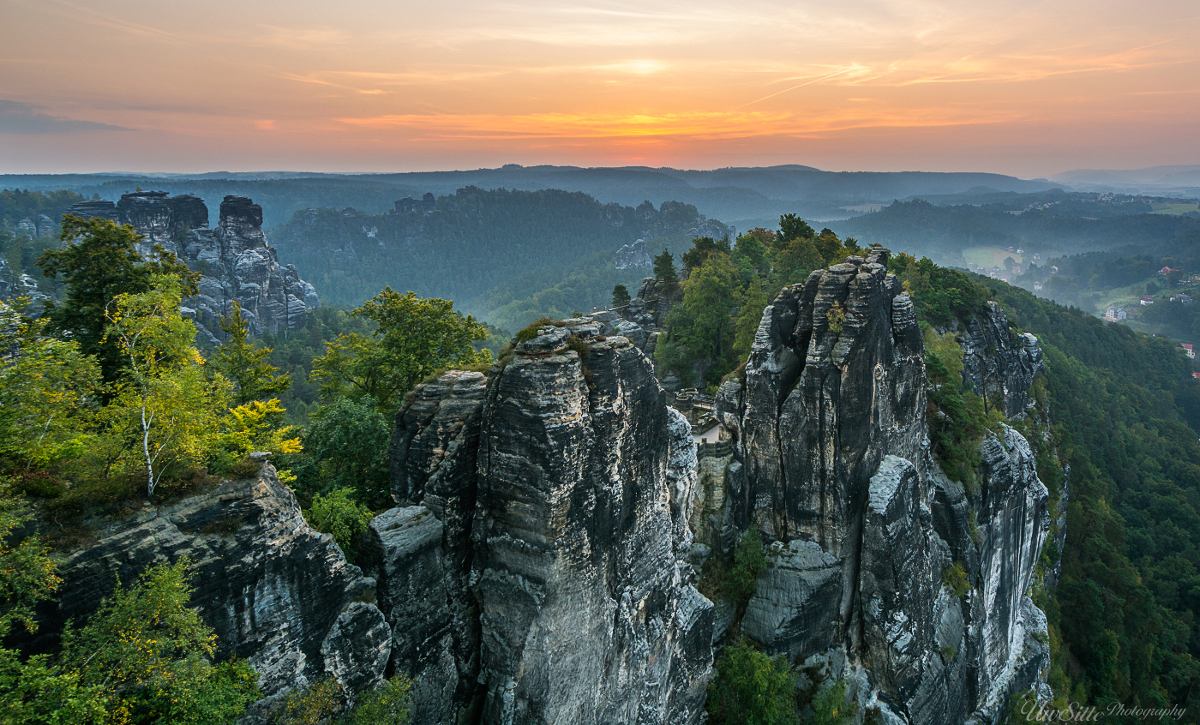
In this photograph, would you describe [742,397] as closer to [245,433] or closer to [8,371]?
[245,433]

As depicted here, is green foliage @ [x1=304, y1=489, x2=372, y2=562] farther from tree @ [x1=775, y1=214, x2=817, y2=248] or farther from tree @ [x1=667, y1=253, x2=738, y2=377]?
tree @ [x1=775, y1=214, x2=817, y2=248]

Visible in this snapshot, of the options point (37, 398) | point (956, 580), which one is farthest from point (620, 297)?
point (37, 398)

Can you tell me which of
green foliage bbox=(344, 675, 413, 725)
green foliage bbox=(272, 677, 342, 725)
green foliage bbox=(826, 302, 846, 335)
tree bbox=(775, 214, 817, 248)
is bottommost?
green foliage bbox=(344, 675, 413, 725)

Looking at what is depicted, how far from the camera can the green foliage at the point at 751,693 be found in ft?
79.2

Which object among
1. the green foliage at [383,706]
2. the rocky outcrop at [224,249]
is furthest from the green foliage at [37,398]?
the rocky outcrop at [224,249]

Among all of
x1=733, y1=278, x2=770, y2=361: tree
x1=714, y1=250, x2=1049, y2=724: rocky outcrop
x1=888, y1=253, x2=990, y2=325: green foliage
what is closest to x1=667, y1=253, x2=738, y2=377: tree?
x1=733, y1=278, x2=770, y2=361: tree

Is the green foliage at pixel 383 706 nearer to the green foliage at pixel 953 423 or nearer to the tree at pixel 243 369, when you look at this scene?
the tree at pixel 243 369

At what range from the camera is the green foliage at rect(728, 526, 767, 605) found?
29.0m

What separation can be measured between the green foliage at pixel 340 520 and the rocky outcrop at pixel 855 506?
1916cm

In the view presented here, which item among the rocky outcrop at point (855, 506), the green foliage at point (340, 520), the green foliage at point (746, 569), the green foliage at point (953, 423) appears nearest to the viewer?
the green foliage at point (340, 520)

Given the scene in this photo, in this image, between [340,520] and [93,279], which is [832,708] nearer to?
[340,520]

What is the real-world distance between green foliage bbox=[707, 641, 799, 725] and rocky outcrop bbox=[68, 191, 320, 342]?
10721cm

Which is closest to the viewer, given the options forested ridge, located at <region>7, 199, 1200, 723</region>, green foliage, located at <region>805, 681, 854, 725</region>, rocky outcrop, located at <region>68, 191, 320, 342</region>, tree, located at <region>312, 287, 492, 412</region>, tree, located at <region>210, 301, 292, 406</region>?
forested ridge, located at <region>7, 199, 1200, 723</region>

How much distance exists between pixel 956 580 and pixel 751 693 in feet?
55.1
